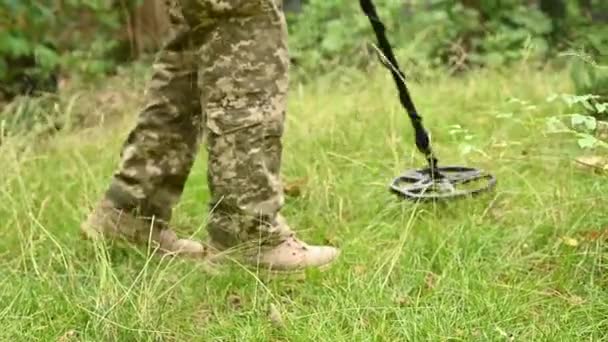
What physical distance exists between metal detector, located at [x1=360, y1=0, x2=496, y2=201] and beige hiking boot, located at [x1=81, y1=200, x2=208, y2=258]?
64 centimetres

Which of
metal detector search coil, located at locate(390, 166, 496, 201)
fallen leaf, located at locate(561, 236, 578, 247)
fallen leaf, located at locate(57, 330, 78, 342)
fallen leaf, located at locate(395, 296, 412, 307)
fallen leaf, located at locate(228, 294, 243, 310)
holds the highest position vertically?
metal detector search coil, located at locate(390, 166, 496, 201)

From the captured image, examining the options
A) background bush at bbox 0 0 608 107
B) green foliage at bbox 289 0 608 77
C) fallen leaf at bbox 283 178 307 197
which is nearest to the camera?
fallen leaf at bbox 283 178 307 197

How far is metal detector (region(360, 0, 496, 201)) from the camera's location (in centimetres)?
253

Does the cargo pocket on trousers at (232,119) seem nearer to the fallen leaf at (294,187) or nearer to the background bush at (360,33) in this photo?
the fallen leaf at (294,187)

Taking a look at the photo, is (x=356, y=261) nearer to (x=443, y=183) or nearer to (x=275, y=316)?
(x=275, y=316)

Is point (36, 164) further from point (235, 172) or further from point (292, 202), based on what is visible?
point (235, 172)

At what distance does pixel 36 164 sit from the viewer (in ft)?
10.9

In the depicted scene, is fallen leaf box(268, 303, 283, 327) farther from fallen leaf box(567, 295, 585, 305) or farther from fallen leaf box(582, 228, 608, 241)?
fallen leaf box(582, 228, 608, 241)

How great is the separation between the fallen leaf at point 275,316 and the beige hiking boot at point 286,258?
0.26 m

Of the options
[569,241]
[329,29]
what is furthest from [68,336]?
[329,29]

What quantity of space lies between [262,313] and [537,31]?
483 cm

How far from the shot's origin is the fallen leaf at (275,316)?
74.8 inches

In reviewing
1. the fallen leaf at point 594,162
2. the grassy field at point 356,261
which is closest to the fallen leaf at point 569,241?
the grassy field at point 356,261

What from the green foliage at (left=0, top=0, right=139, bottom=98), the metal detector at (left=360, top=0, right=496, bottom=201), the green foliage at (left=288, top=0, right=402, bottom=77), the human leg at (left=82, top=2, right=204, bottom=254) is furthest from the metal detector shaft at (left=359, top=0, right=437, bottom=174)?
the green foliage at (left=288, top=0, right=402, bottom=77)
